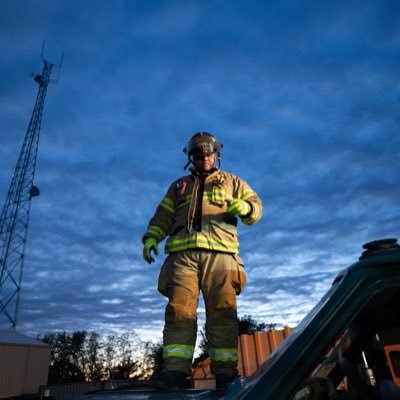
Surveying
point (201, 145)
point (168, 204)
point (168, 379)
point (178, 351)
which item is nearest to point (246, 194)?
point (201, 145)

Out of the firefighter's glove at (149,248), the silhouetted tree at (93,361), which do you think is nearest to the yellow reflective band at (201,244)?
the firefighter's glove at (149,248)

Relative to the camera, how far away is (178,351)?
2422mm

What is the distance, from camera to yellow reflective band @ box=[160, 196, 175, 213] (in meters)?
3.46

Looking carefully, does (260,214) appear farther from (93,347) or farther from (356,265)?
(93,347)

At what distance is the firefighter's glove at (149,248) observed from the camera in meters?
3.17

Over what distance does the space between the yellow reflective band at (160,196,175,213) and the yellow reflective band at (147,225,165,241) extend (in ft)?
0.74

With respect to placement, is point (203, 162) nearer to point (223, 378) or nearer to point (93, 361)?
point (223, 378)

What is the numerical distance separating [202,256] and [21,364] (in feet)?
58.5

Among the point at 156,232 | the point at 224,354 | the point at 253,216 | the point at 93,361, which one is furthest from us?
the point at 93,361

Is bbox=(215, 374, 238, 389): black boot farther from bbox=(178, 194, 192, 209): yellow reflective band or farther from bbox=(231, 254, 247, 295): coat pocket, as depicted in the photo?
bbox=(178, 194, 192, 209): yellow reflective band

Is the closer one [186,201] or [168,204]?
[186,201]

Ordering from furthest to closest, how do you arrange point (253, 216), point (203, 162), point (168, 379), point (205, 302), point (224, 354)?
point (203, 162)
point (253, 216)
point (205, 302)
point (224, 354)
point (168, 379)

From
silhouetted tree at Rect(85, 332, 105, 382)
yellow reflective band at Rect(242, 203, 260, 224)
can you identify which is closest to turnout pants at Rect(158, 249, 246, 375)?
yellow reflective band at Rect(242, 203, 260, 224)

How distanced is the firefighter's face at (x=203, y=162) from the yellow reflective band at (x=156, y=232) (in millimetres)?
701
